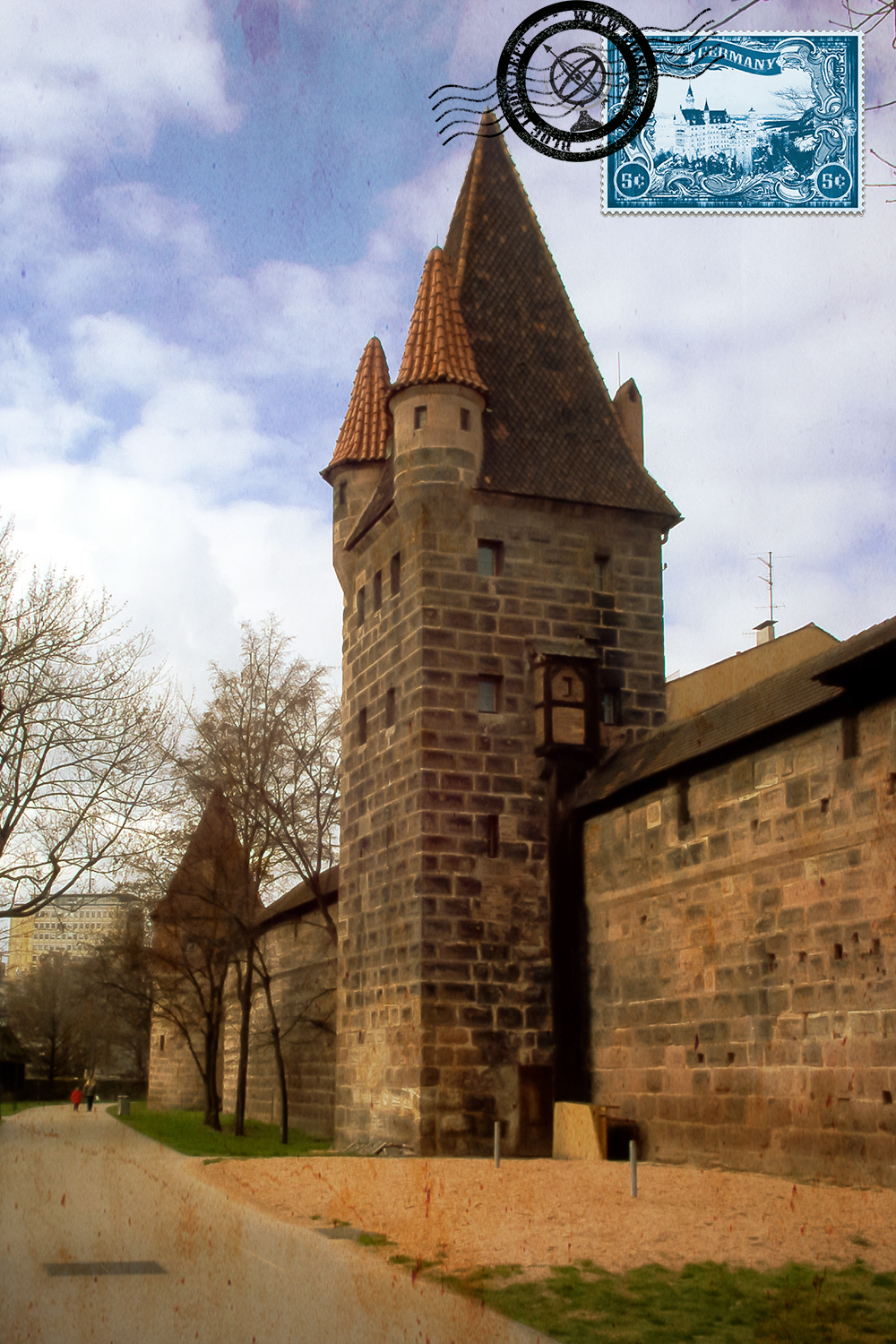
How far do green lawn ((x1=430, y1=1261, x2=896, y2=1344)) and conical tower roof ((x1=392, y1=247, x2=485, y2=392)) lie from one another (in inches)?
622

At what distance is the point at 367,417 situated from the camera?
84.7 ft

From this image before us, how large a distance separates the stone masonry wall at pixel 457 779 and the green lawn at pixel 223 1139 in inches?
65.4

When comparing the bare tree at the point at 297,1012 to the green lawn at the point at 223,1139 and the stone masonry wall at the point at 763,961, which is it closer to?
the green lawn at the point at 223,1139

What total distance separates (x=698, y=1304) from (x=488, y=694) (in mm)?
14457

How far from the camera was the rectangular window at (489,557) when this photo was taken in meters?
21.8

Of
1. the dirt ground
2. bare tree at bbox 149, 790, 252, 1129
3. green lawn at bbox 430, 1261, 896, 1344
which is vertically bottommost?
the dirt ground

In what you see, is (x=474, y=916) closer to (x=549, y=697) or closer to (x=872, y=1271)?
(x=549, y=697)

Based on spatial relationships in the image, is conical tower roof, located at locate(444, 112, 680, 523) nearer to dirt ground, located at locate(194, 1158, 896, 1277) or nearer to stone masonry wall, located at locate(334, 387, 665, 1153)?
stone masonry wall, located at locate(334, 387, 665, 1153)

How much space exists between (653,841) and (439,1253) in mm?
9406

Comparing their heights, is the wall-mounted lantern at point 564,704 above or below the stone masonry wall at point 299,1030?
above

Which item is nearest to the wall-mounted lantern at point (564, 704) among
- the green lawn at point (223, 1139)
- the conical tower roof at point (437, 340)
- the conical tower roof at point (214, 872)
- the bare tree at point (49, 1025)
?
the conical tower roof at point (437, 340)

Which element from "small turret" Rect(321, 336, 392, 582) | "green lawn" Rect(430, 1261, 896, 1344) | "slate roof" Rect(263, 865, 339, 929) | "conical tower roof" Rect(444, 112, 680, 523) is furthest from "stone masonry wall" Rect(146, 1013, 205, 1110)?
"green lawn" Rect(430, 1261, 896, 1344)

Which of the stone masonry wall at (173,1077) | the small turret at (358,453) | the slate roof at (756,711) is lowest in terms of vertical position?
the stone masonry wall at (173,1077)

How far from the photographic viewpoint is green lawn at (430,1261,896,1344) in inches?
264
